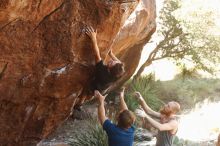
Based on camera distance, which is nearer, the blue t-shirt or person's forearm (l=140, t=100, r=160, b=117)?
the blue t-shirt

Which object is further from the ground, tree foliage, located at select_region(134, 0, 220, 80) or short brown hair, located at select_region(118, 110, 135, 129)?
short brown hair, located at select_region(118, 110, 135, 129)

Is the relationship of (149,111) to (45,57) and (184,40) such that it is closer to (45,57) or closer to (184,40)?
(45,57)

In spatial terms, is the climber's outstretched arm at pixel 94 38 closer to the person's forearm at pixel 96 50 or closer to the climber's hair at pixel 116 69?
the person's forearm at pixel 96 50

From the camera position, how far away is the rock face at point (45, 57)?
6758 mm

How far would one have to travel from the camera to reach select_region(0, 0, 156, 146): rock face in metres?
6.76

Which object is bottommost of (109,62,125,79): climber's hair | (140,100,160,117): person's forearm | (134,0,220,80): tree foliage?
(134,0,220,80): tree foliage

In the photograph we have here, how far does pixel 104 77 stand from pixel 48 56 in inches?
39.7

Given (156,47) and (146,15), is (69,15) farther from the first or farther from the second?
(156,47)

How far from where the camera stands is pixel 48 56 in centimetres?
727

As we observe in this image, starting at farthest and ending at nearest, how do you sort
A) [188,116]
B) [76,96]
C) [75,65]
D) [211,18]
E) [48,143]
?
[188,116]
[211,18]
[48,143]
[76,96]
[75,65]

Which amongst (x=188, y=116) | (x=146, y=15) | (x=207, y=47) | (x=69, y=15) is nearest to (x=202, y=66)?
(x=207, y=47)

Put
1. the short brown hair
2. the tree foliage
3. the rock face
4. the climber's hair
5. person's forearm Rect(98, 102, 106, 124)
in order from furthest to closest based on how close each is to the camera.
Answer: the tree foliage → the climber's hair → the rock face → person's forearm Rect(98, 102, 106, 124) → the short brown hair

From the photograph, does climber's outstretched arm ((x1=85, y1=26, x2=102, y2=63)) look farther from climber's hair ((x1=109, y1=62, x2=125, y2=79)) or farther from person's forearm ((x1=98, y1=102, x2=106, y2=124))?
person's forearm ((x1=98, y1=102, x2=106, y2=124))

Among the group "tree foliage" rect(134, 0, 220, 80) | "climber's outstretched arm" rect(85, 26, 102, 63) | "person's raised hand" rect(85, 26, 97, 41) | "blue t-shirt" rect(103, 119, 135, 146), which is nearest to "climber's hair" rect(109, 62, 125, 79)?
"climber's outstretched arm" rect(85, 26, 102, 63)
